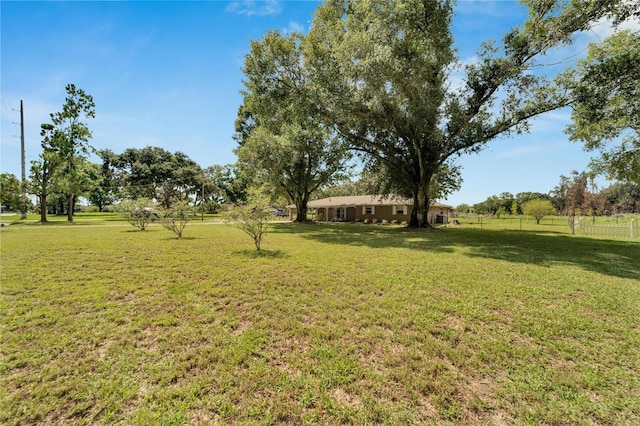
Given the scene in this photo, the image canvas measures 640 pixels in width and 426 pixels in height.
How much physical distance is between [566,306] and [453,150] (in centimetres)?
1462

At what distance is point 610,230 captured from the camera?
15.5 metres

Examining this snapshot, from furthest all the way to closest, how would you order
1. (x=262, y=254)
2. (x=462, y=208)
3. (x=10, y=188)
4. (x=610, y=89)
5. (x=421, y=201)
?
(x=462, y=208), (x=10, y=188), (x=421, y=201), (x=610, y=89), (x=262, y=254)

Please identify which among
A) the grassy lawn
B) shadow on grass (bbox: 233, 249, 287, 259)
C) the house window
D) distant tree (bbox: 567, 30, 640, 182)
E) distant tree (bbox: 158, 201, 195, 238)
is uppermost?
distant tree (bbox: 567, 30, 640, 182)

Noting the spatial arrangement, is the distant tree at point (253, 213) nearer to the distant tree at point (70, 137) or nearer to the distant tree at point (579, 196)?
the distant tree at point (70, 137)

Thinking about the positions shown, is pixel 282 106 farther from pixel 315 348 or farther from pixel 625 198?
pixel 625 198

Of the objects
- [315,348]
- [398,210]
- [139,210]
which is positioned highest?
[398,210]

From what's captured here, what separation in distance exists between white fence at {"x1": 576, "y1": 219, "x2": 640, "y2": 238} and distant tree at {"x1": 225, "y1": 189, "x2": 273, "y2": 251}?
1936 centimetres

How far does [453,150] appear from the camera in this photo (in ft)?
56.4

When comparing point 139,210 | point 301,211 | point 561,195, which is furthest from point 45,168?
point 561,195

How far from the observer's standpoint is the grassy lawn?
2.30 meters

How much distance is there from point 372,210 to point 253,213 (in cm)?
2426

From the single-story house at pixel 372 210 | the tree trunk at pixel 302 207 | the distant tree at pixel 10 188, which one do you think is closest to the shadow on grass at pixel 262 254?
the tree trunk at pixel 302 207

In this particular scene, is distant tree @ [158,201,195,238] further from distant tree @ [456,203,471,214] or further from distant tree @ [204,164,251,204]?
distant tree @ [456,203,471,214]

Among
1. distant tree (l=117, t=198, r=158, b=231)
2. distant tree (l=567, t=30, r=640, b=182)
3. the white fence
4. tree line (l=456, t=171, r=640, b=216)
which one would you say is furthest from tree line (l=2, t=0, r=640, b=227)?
tree line (l=456, t=171, r=640, b=216)
